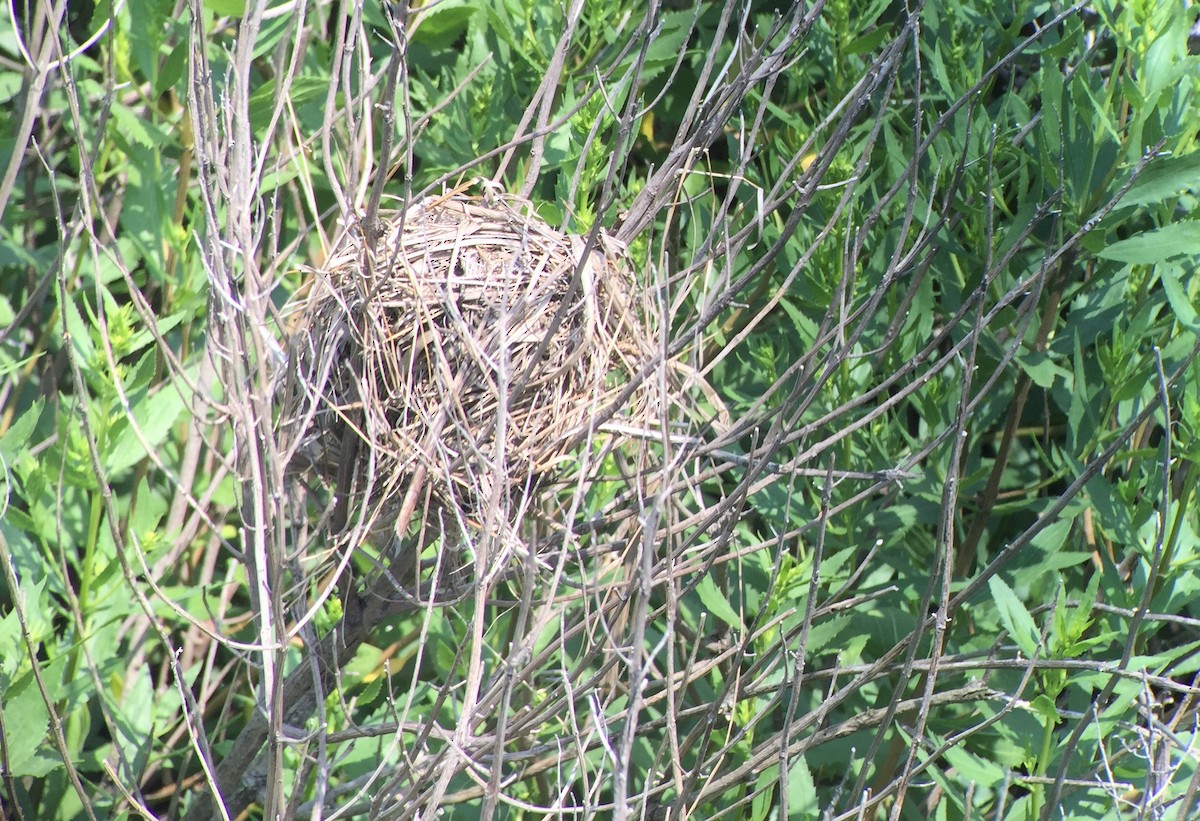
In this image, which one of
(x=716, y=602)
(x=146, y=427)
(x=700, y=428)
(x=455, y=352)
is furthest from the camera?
(x=146, y=427)

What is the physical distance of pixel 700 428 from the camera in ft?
4.41

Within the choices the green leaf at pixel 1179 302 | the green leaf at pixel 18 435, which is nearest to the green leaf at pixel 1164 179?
the green leaf at pixel 1179 302

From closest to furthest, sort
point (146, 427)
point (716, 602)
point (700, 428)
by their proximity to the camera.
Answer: point (700, 428) → point (716, 602) → point (146, 427)

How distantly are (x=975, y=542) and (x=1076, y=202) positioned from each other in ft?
1.73

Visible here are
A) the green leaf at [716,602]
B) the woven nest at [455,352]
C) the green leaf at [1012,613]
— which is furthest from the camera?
the green leaf at [716,602]

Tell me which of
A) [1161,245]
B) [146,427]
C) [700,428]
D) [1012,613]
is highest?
[1161,245]

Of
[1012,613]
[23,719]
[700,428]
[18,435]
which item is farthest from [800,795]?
[18,435]

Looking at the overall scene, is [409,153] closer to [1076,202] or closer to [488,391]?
[488,391]

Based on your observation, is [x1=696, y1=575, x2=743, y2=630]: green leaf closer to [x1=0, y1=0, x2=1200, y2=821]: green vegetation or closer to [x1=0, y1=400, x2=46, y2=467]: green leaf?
[x1=0, y1=0, x2=1200, y2=821]: green vegetation

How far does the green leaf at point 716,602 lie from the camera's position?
1.53 m

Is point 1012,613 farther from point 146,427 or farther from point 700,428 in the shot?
point 146,427

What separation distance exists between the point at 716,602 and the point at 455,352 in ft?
1.74

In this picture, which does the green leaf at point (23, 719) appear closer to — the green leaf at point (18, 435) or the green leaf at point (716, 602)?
the green leaf at point (18, 435)

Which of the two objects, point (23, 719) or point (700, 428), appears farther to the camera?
point (23, 719)
